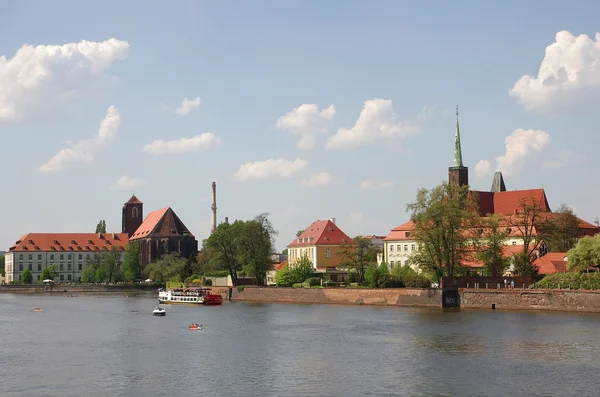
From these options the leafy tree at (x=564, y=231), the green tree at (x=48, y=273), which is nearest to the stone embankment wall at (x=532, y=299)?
the leafy tree at (x=564, y=231)

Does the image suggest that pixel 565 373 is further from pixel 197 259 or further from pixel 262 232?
pixel 197 259

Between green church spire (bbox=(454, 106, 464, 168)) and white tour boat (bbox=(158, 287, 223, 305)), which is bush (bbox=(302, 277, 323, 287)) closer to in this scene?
white tour boat (bbox=(158, 287, 223, 305))

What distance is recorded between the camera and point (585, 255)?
8412cm

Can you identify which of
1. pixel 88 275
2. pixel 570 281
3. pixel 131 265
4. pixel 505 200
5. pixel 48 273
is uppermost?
pixel 505 200

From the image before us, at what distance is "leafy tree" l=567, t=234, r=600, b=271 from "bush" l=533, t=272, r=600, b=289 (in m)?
1.68

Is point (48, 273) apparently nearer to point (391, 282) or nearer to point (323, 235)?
point (323, 235)

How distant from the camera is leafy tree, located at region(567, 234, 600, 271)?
3282 inches

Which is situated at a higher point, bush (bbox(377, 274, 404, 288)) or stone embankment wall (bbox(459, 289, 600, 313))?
bush (bbox(377, 274, 404, 288))

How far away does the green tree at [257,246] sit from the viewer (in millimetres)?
124438

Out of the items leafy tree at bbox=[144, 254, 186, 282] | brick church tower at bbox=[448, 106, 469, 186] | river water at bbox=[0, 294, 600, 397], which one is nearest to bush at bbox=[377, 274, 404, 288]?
river water at bbox=[0, 294, 600, 397]

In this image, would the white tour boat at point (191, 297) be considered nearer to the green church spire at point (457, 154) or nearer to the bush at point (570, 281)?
the bush at point (570, 281)

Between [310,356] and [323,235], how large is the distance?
98791mm

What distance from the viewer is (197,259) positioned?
164 metres

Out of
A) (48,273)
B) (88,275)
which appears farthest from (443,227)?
(48,273)
